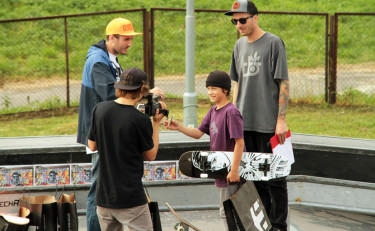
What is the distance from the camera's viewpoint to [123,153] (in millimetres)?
3674

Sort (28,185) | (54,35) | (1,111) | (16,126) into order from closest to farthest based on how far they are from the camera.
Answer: (28,185), (16,126), (1,111), (54,35)

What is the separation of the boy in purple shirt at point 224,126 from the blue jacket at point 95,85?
1.80 feet

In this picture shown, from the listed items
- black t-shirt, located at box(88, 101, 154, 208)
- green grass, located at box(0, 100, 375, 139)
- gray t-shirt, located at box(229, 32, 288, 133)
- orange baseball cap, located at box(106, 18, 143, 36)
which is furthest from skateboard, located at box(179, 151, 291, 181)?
green grass, located at box(0, 100, 375, 139)

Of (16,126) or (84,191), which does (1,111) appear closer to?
(16,126)

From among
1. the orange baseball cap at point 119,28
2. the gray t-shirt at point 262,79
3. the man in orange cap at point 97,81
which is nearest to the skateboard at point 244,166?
the gray t-shirt at point 262,79

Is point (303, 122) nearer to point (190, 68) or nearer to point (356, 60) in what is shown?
point (190, 68)

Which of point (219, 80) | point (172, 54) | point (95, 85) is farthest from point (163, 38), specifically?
point (219, 80)

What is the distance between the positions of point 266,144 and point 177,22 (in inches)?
451

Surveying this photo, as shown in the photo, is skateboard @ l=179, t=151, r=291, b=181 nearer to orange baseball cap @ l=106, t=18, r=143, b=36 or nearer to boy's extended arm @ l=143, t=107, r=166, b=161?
boy's extended arm @ l=143, t=107, r=166, b=161

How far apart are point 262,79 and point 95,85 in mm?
1363

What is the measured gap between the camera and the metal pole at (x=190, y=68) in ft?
21.7

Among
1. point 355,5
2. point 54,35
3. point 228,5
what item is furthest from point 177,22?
point 355,5

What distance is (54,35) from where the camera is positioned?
50.4ft

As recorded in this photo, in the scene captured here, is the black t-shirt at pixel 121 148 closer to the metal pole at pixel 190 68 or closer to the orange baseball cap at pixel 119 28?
the orange baseball cap at pixel 119 28
